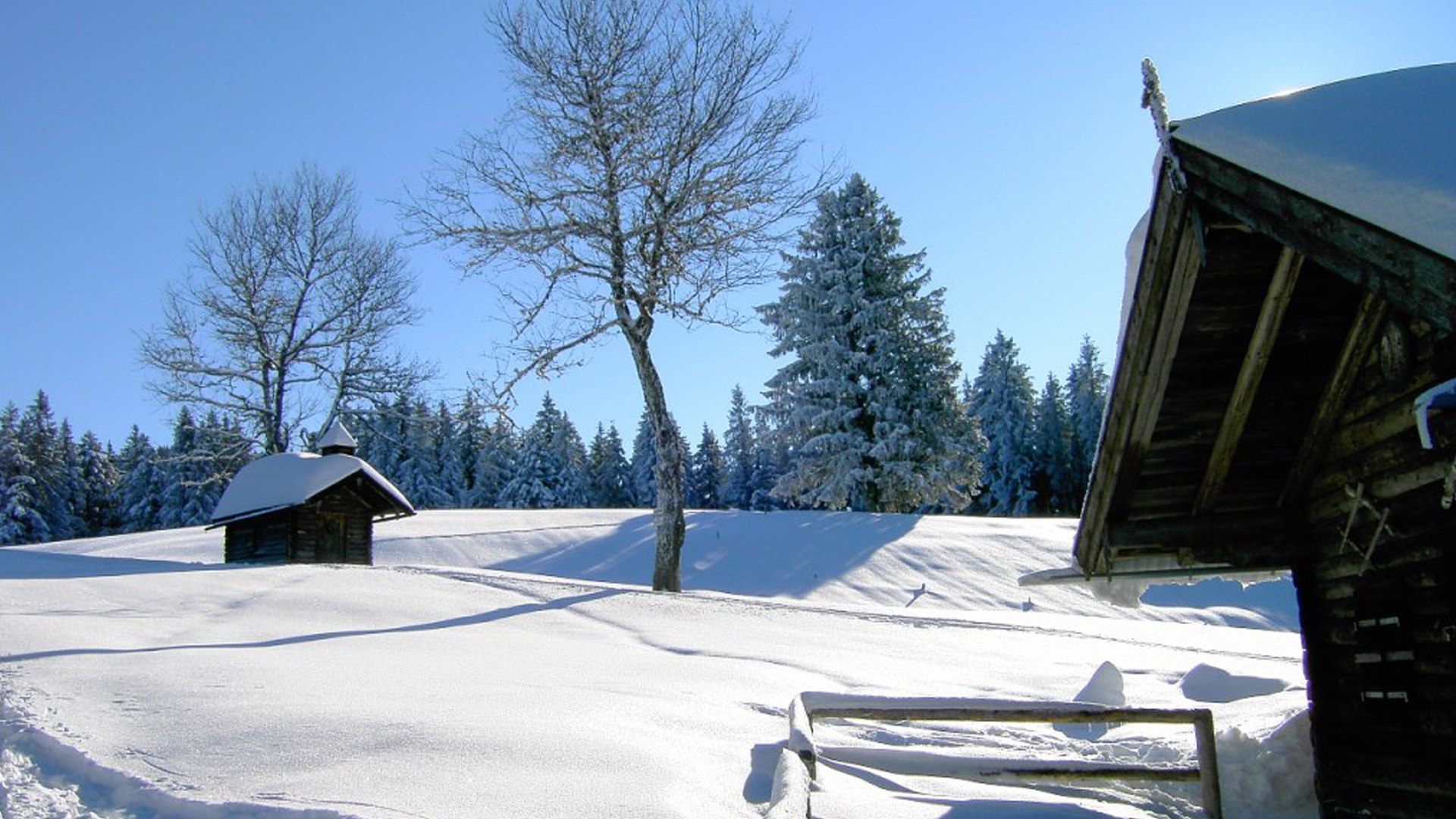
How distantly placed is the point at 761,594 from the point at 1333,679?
19664 millimetres

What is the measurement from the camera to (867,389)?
37.2m

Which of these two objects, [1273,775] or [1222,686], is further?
[1222,686]

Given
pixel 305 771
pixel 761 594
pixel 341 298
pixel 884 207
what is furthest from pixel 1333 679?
pixel 884 207

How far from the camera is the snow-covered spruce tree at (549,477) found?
65.9m

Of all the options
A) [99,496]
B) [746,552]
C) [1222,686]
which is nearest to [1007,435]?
[746,552]

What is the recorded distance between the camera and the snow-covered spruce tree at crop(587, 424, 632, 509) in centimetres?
7500

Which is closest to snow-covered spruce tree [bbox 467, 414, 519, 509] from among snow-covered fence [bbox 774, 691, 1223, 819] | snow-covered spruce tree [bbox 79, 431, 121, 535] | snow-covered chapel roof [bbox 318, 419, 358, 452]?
snow-covered spruce tree [bbox 79, 431, 121, 535]

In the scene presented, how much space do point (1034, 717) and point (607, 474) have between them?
69.3 metres

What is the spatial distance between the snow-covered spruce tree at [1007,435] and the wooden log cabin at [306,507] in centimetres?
3706

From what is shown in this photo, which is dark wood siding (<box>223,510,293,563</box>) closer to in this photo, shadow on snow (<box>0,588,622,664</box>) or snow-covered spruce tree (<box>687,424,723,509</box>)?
shadow on snow (<box>0,588,622,664</box>)

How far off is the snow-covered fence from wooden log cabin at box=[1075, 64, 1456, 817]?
0.74 meters

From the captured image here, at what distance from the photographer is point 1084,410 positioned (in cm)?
6088

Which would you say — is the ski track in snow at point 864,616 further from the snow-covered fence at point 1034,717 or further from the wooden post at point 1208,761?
the wooden post at point 1208,761

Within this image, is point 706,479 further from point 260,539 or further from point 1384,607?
point 1384,607
